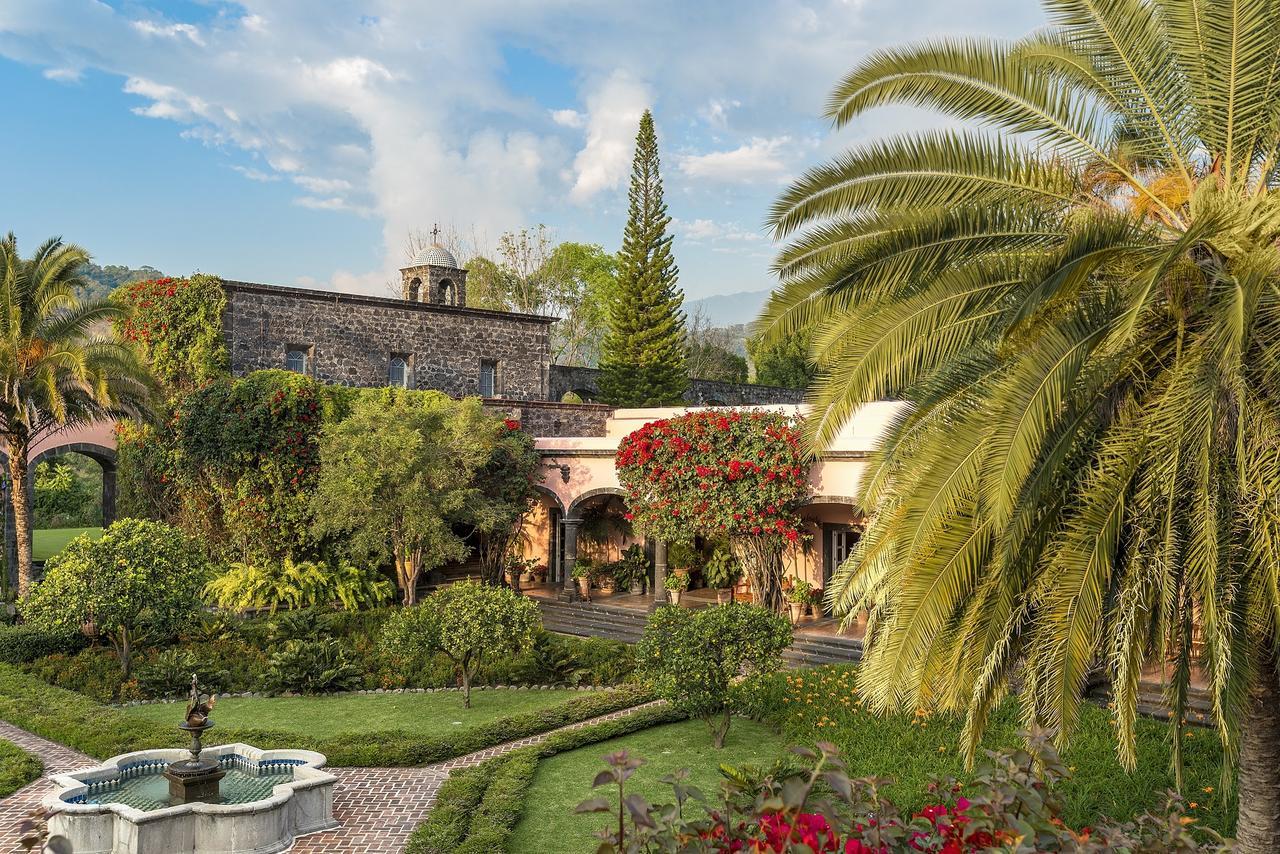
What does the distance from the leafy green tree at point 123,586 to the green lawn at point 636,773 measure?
273 inches

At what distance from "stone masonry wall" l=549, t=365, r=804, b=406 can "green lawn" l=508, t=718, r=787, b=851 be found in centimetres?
1848

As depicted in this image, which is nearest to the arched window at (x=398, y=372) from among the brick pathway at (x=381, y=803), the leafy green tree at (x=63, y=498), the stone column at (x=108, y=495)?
the stone column at (x=108, y=495)

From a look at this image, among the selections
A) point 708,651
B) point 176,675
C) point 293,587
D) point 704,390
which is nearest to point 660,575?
point 293,587

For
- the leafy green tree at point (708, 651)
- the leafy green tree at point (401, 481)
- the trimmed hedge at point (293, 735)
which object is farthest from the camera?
the leafy green tree at point (401, 481)

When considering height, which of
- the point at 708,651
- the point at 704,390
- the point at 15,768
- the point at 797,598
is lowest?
the point at 15,768

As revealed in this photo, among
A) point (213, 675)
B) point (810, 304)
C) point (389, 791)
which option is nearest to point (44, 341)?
point (213, 675)

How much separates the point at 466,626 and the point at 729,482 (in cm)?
606

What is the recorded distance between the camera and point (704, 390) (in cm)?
3519

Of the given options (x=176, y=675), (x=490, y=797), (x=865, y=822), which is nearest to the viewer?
(x=865, y=822)

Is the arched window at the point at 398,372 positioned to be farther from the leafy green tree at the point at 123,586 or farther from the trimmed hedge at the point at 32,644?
the trimmed hedge at the point at 32,644

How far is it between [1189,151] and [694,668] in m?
7.23

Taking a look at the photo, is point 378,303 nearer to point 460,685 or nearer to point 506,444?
point 506,444

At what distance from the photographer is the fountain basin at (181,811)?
8797 mm

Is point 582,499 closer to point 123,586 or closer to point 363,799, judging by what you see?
point 123,586
